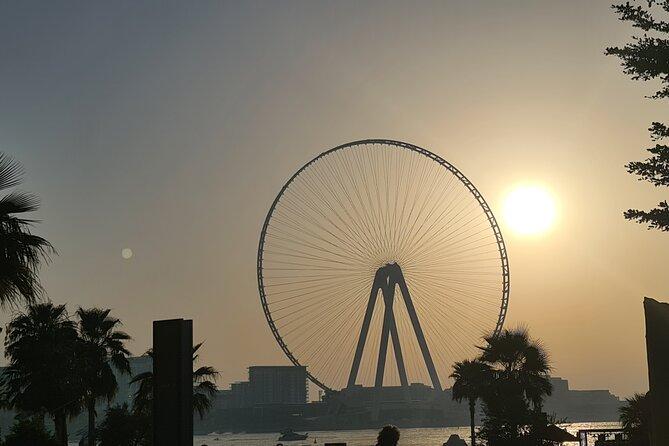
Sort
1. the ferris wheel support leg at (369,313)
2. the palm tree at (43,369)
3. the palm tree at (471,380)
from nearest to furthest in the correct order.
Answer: the palm tree at (43,369), the palm tree at (471,380), the ferris wheel support leg at (369,313)

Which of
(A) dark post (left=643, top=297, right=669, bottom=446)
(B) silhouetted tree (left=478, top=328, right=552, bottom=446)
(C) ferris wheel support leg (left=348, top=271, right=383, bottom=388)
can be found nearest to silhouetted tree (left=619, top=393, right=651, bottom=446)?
(B) silhouetted tree (left=478, top=328, right=552, bottom=446)

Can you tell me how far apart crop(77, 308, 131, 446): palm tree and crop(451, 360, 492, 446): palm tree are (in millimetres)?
16543

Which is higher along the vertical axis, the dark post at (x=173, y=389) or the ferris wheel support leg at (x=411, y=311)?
the ferris wheel support leg at (x=411, y=311)

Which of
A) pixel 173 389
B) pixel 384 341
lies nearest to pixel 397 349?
pixel 384 341

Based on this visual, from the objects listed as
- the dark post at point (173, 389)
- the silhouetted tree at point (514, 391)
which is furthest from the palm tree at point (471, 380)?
the dark post at point (173, 389)

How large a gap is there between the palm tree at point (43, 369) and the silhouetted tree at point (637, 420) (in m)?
21.2

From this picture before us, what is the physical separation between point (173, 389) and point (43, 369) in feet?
85.2

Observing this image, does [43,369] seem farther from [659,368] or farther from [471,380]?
[659,368]

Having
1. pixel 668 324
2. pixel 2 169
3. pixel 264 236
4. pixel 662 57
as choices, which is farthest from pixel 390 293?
pixel 668 324

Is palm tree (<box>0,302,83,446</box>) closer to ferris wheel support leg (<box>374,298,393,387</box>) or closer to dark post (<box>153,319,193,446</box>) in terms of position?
dark post (<box>153,319,193,446</box>)

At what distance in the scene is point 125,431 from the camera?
4469 cm

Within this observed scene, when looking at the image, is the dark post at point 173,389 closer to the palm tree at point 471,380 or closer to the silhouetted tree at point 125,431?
the silhouetted tree at point 125,431

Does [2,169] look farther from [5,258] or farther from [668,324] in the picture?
[668,324]

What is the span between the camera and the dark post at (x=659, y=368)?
10.8 m
